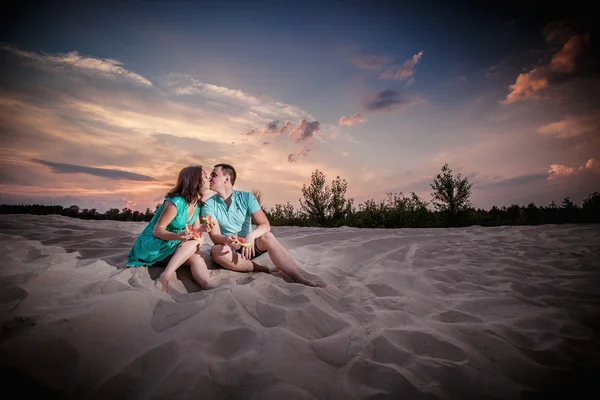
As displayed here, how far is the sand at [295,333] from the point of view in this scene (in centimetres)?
138

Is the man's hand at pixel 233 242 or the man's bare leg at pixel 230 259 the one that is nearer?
the man's hand at pixel 233 242

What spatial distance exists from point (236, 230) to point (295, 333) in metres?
1.79

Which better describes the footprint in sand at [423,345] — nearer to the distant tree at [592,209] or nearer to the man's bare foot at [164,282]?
the man's bare foot at [164,282]

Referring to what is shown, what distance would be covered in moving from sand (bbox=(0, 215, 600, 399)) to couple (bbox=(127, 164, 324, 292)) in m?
0.17

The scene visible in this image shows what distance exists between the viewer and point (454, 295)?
269 centimetres

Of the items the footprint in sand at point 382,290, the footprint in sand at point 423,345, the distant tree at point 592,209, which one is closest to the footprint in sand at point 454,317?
the footprint in sand at point 423,345

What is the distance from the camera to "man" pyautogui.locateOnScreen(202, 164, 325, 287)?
307 cm

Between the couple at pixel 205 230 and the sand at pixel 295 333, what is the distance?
6.7 inches

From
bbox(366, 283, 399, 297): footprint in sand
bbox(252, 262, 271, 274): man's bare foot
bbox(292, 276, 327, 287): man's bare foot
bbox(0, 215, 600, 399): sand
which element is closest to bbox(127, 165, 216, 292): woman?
bbox(0, 215, 600, 399): sand

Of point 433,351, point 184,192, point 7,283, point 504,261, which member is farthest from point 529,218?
point 7,283

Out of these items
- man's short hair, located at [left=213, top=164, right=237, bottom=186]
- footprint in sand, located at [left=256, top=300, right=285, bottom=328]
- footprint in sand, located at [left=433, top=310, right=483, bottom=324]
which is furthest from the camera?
man's short hair, located at [left=213, top=164, right=237, bottom=186]

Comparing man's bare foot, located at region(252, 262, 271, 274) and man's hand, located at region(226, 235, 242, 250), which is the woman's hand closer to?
man's hand, located at region(226, 235, 242, 250)

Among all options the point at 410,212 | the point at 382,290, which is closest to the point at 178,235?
the point at 382,290

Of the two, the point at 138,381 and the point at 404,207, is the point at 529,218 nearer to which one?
the point at 404,207
